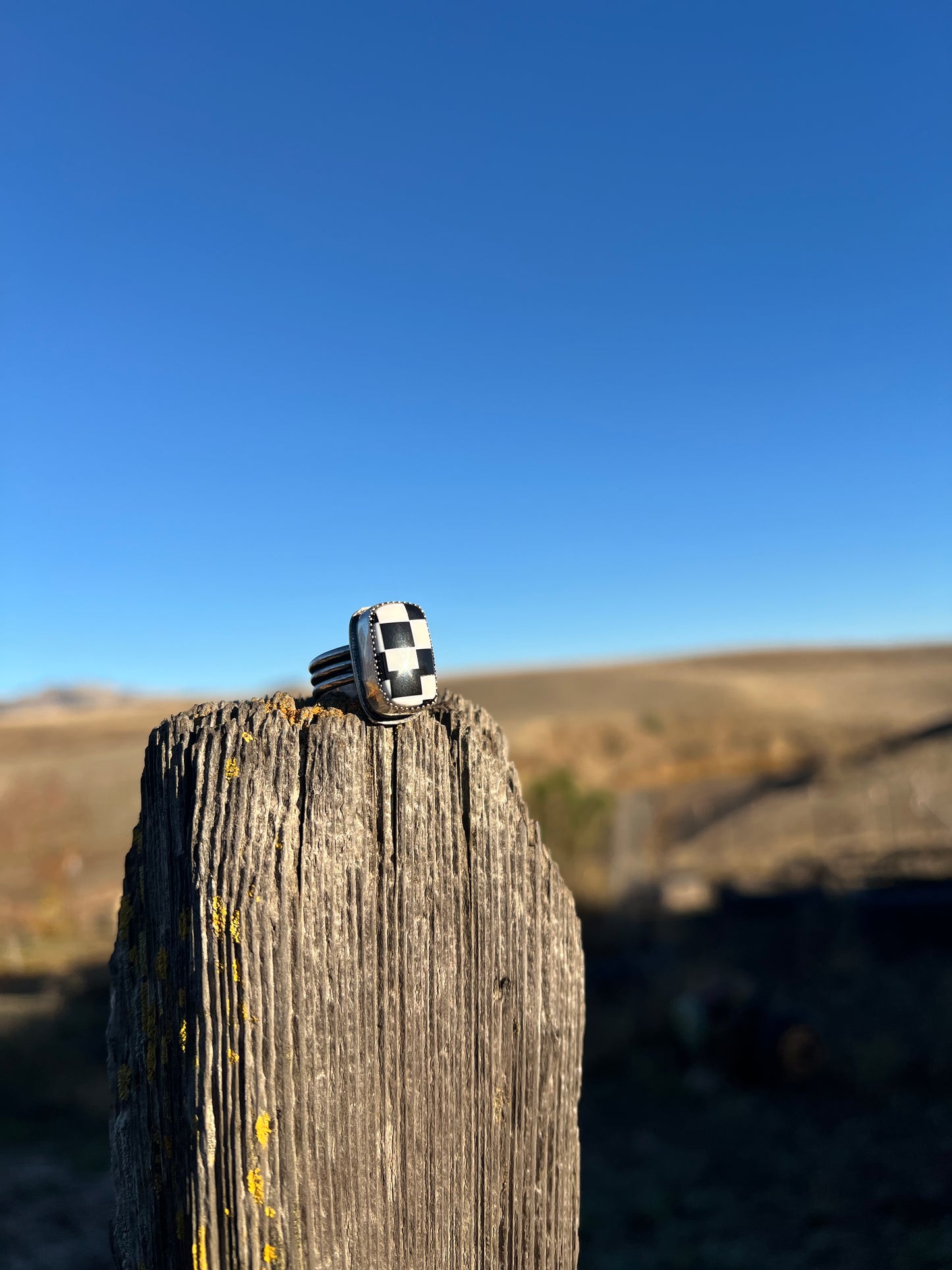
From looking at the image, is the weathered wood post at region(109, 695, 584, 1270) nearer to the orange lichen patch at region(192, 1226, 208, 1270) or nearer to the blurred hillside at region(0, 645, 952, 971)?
the orange lichen patch at region(192, 1226, 208, 1270)

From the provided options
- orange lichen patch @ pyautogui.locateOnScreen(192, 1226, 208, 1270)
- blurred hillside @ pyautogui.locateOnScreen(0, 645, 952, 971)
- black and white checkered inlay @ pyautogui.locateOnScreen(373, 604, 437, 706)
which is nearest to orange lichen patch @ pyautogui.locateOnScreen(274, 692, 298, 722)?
black and white checkered inlay @ pyautogui.locateOnScreen(373, 604, 437, 706)

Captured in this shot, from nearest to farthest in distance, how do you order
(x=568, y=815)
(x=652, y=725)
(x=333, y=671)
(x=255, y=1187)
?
(x=255, y=1187) < (x=333, y=671) < (x=568, y=815) < (x=652, y=725)

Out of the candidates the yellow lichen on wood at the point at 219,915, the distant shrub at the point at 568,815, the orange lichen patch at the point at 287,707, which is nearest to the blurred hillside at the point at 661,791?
the distant shrub at the point at 568,815

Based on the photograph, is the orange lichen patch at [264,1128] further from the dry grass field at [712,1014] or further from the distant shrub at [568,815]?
the distant shrub at [568,815]

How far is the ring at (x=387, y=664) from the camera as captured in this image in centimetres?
144

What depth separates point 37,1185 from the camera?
5.69 meters

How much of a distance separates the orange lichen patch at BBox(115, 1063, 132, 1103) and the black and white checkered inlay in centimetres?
71

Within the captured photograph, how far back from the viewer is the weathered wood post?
4.20 ft

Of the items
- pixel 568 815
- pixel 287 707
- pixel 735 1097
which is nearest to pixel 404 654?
pixel 287 707

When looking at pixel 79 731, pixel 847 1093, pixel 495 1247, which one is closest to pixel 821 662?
pixel 79 731

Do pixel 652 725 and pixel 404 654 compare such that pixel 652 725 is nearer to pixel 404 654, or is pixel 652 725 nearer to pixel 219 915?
pixel 404 654

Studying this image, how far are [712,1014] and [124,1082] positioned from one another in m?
6.90

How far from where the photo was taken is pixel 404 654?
1.51 metres

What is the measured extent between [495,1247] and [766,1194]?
4724 mm
